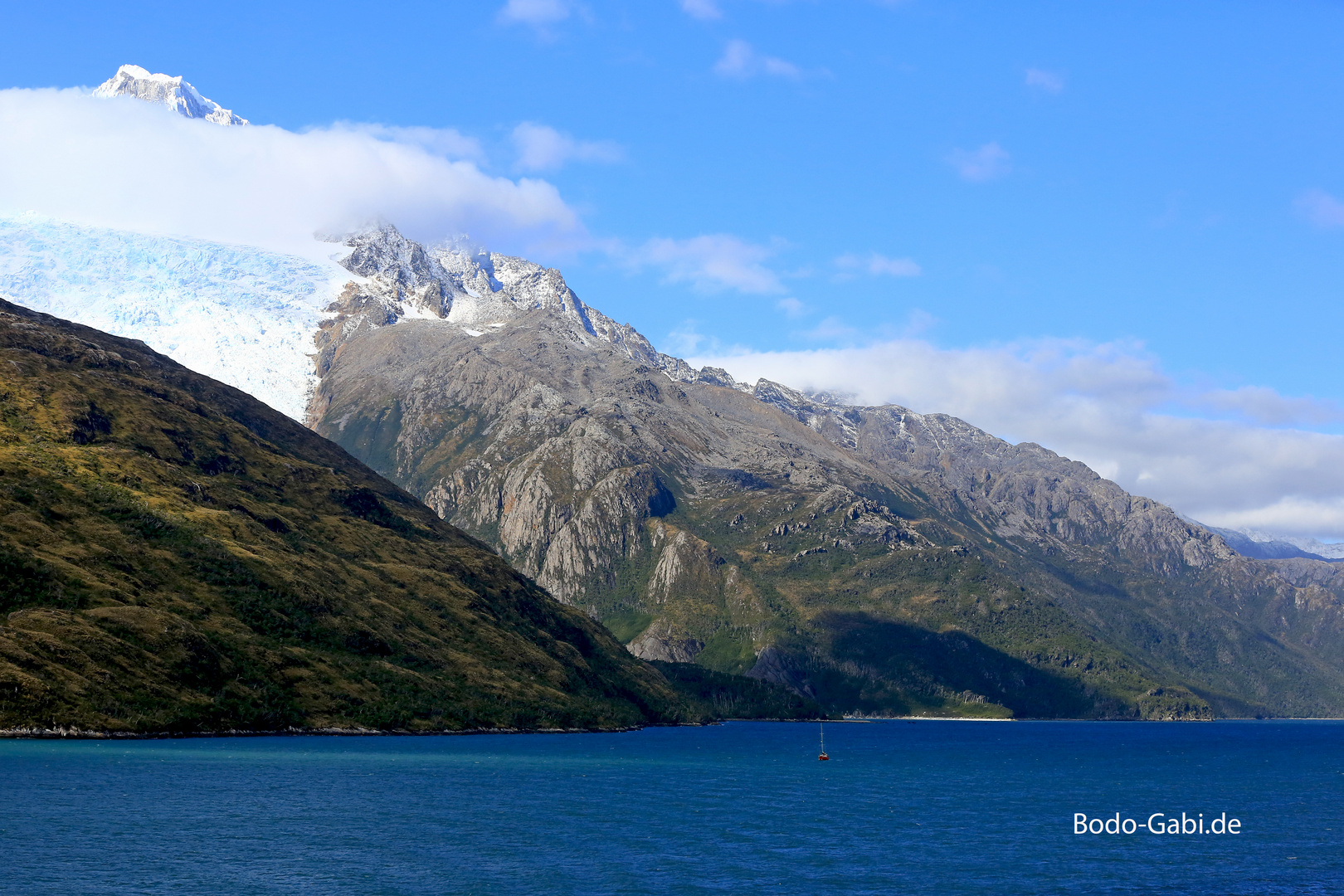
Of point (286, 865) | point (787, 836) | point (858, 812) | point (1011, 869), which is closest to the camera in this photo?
point (286, 865)

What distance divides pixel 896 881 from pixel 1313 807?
10954 cm

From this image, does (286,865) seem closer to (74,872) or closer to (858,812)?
(74,872)

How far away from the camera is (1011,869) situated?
123312 mm

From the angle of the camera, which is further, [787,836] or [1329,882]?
[787,836]

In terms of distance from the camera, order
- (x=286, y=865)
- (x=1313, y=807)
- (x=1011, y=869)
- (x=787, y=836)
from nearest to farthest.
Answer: (x=286, y=865) < (x=1011, y=869) < (x=787, y=836) < (x=1313, y=807)

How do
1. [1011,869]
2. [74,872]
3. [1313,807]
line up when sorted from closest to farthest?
1. [74,872]
2. [1011,869]
3. [1313,807]

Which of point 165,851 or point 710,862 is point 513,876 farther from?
point 165,851

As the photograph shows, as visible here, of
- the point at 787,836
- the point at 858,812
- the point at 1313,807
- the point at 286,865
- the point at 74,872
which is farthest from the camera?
the point at 1313,807

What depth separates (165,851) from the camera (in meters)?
117

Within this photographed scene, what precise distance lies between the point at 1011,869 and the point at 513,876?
52107 millimetres

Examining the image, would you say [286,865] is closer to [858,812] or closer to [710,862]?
[710,862]

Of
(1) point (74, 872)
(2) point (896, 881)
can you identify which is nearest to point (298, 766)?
(1) point (74, 872)

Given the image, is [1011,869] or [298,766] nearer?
[1011,869]

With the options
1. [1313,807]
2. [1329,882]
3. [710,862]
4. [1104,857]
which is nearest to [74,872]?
[710,862]
